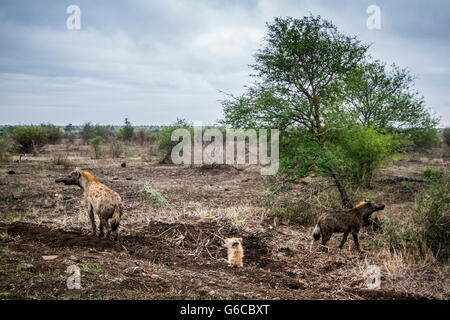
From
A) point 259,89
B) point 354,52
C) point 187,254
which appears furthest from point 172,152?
point 187,254

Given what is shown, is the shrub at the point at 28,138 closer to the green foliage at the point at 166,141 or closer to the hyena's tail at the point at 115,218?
the green foliage at the point at 166,141

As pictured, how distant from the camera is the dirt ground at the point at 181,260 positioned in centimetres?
402

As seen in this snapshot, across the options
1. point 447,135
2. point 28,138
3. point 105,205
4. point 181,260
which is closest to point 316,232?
point 181,260

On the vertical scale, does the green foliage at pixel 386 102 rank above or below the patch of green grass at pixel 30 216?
above

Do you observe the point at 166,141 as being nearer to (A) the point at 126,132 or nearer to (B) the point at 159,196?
(B) the point at 159,196

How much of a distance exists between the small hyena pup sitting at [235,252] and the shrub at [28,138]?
76.5 ft

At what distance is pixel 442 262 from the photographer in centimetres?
562

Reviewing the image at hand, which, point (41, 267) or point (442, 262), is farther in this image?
point (442, 262)

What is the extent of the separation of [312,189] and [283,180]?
954 mm

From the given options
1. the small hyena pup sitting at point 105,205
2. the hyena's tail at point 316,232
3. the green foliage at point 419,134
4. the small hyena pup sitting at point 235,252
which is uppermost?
the green foliage at point 419,134

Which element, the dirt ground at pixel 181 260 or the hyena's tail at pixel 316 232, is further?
the hyena's tail at pixel 316 232

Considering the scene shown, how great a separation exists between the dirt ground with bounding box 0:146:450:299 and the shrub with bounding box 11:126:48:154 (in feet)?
55.8

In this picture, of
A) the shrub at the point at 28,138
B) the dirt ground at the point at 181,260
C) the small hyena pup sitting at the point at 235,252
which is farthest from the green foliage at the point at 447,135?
the shrub at the point at 28,138
